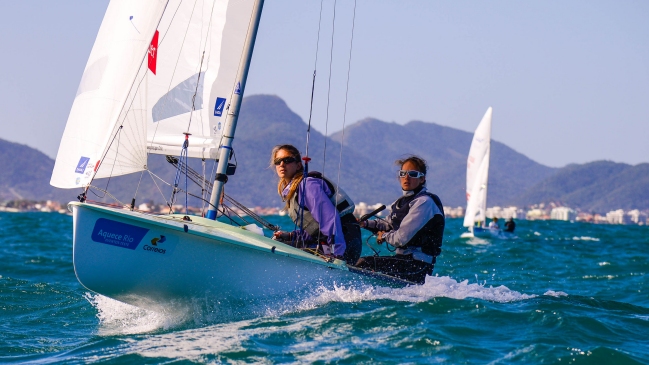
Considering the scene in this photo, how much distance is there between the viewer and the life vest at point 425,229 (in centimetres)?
739

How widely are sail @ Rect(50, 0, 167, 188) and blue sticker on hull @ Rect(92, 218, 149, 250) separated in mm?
645

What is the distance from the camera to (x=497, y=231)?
2869 cm

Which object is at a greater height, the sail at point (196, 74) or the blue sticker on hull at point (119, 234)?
the sail at point (196, 74)

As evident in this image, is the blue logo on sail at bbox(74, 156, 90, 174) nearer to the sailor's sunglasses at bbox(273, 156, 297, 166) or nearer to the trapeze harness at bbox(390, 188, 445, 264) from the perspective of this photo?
the sailor's sunglasses at bbox(273, 156, 297, 166)

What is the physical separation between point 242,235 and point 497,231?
22.8 meters

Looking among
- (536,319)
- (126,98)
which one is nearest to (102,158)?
(126,98)

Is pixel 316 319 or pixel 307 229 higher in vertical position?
pixel 307 229

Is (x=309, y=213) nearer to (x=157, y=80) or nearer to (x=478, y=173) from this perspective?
(x=157, y=80)

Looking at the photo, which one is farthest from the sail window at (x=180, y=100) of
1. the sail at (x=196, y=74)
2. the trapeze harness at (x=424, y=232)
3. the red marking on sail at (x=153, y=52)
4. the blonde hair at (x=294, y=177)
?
the trapeze harness at (x=424, y=232)

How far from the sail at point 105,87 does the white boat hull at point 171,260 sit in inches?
25.5

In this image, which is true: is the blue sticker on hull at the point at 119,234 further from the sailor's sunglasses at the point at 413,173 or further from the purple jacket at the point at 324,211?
the sailor's sunglasses at the point at 413,173

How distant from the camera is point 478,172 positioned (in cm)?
3209

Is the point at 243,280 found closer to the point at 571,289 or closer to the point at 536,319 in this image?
the point at 536,319

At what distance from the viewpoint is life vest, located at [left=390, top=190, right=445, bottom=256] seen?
291 inches
